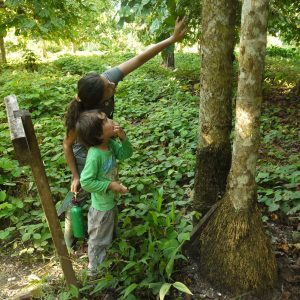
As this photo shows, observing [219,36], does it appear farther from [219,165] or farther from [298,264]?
[298,264]

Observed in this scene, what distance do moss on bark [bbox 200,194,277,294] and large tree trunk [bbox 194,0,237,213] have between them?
34 cm

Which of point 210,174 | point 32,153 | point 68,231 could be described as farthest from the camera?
point 68,231

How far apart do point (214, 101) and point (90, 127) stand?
100cm

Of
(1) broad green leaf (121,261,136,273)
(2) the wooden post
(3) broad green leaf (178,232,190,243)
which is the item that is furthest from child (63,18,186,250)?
(3) broad green leaf (178,232,190,243)

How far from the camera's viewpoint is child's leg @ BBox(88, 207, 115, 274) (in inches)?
108

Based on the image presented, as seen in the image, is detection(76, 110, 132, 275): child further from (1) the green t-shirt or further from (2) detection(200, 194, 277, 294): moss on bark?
(2) detection(200, 194, 277, 294): moss on bark

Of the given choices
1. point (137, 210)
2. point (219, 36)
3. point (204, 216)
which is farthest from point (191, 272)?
point (219, 36)

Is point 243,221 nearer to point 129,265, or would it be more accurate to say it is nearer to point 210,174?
point 210,174

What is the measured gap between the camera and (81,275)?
2797 millimetres

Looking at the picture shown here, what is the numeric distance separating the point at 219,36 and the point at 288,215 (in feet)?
5.69

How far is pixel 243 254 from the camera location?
8.20 ft

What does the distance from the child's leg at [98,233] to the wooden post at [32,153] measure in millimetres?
423

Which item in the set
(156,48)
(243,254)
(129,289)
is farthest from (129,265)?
(156,48)

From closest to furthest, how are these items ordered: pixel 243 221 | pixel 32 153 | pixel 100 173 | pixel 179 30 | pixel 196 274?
pixel 32 153 < pixel 243 221 < pixel 100 173 < pixel 196 274 < pixel 179 30
